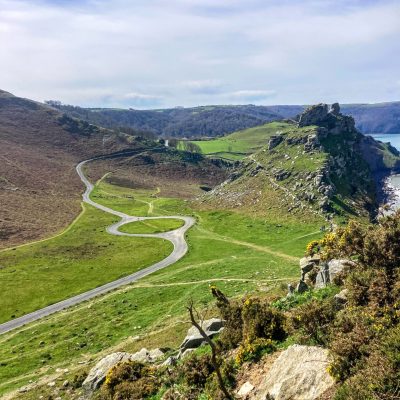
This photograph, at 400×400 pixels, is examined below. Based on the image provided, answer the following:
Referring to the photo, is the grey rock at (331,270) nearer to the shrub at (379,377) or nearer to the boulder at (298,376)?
the boulder at (298,376)

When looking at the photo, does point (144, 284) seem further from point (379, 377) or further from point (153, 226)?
point (379, 377)

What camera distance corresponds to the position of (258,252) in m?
84.9

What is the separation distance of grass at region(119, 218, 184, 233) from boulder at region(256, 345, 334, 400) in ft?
329

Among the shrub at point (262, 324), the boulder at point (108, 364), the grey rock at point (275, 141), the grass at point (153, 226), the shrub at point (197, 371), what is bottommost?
the grass at point (153, 226)

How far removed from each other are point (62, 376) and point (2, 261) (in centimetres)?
6336

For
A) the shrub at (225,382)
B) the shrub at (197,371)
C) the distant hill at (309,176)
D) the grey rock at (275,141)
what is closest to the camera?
the shrub at (225,382)

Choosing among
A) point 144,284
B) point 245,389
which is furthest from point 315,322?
point 144,284

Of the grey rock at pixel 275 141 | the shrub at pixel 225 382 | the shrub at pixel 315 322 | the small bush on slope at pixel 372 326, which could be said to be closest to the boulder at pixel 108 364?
the shrub at pixel 225 382

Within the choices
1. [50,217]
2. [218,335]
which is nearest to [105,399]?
[218,335]

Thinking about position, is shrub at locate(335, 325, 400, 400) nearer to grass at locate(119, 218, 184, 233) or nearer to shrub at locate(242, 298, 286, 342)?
shrub at locate(242, 298, 286, 342)

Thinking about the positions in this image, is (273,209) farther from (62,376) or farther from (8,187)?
(8,187)

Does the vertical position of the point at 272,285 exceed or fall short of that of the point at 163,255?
it exceeds it

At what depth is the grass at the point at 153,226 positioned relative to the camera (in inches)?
4680

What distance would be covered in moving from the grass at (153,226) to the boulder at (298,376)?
10022 cm
